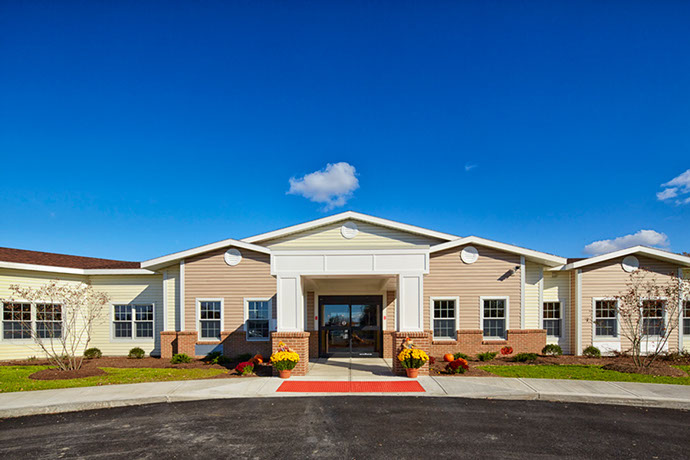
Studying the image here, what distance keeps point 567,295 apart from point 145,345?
1788 cm

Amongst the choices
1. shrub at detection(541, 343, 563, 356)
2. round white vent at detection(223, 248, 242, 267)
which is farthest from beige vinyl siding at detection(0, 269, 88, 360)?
shrub at detection(541, 343, 563, 356)

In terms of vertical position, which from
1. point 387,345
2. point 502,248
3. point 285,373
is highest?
point 502,248

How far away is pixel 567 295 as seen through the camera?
17.9 metres

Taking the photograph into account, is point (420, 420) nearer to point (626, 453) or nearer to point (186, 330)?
point (626, 453)

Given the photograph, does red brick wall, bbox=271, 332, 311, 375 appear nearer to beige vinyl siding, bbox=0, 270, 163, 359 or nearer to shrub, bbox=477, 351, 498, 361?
shrub, bbox=477, 351, 498, 361

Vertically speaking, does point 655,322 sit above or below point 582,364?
above

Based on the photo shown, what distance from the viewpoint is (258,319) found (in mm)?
17016

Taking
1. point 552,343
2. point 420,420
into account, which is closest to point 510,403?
point 420,420

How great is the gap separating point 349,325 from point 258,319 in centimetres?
366

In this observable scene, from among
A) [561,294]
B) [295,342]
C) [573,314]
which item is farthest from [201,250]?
[573,314]

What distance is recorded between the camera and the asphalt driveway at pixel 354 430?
6840mm

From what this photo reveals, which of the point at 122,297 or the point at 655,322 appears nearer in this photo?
the point at 655,322

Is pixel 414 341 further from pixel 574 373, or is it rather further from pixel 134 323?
pixel 134 323

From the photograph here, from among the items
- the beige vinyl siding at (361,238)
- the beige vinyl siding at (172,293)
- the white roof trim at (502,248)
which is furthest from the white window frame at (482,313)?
the beige vinyl siding at (172,293)
